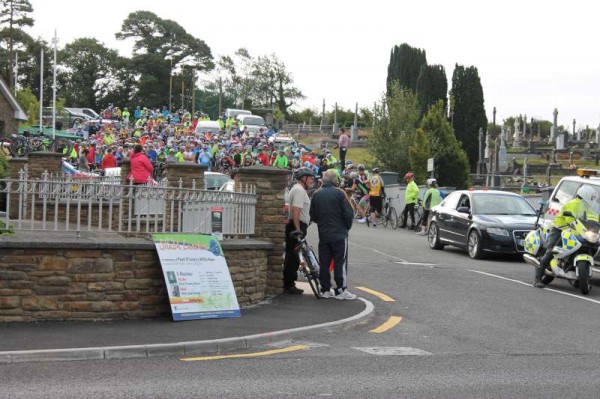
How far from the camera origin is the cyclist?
100ft

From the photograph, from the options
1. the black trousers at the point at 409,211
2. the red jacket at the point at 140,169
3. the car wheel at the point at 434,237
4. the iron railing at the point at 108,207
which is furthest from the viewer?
the black trousers at the point at 409,211

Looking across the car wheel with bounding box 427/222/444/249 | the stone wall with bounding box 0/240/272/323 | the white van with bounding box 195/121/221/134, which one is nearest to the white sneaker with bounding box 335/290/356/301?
the stone wall with bounding box 0/240/272/323

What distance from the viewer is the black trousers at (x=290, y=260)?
14.3 meters

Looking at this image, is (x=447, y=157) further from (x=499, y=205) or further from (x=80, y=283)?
(x=80, y=283)

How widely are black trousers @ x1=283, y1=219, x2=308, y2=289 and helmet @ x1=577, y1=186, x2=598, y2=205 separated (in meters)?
6.28

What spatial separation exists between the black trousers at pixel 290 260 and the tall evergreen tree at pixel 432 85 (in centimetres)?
6001

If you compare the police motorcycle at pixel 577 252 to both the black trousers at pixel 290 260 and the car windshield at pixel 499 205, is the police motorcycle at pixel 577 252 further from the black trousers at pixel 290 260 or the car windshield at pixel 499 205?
the car windshield at pixel 499 205

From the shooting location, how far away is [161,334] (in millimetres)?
10414

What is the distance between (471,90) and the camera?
72.2 metres

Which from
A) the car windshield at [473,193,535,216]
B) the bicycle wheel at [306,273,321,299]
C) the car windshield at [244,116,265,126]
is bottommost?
the bicycle wheel at [306,273,321,299]

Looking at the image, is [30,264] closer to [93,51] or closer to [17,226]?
[17,226]

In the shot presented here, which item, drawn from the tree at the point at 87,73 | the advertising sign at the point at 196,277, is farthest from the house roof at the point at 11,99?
the tree at the point at 87,73

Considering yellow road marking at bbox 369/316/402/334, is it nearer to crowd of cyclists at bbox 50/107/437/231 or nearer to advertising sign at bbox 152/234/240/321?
advertising sign at bbox 152/234/240/321

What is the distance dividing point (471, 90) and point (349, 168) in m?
39.8
